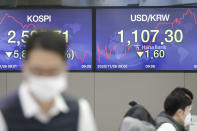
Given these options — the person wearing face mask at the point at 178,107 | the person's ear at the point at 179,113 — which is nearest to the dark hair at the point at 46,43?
the person wearing face mask at the point at 178,107

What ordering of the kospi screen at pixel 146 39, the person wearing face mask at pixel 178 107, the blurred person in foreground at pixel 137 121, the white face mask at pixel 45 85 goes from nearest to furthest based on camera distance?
the white face mask at pixel 45 85
the blurred person in foreground at pixel 137 121
the person wearing face mask at pixel 178 107
the kospi screen at pixel 146 39

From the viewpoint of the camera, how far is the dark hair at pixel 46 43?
160cm

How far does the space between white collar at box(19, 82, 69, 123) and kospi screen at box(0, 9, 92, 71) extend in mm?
4895

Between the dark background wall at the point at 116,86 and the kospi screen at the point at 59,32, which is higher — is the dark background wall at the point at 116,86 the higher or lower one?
the lower one

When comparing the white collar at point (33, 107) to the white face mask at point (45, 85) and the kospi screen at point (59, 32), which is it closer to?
the white face mask at point (45, 85)

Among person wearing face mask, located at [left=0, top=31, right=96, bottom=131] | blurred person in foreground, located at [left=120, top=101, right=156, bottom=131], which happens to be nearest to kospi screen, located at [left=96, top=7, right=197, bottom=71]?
blurred person in foreground, located at [left=120, top=101, right=156, bottom=131]

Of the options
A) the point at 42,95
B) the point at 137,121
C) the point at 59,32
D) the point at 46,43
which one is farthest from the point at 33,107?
the point at 59,32

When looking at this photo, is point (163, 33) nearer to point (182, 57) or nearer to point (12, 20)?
point (182, 57)

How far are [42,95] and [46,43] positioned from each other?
187 mm

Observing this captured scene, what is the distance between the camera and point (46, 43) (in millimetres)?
1601

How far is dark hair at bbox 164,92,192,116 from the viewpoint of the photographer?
3.64 m

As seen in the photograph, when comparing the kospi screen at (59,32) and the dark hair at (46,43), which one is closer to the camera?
the dark hair at (46,43)

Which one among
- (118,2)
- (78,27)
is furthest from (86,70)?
(118,2)

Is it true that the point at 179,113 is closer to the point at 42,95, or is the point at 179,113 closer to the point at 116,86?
the point at 42,95
